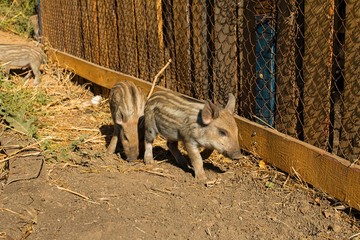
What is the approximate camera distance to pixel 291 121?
522cm

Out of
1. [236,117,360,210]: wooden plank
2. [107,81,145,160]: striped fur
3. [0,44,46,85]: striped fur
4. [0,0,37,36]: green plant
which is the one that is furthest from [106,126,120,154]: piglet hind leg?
[0,0,37,36]: green plant

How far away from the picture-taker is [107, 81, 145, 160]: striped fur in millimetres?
6094

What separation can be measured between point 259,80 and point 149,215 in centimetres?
177

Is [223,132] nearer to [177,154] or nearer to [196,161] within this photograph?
[196,161]

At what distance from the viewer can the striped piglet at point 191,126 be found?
5324 mm

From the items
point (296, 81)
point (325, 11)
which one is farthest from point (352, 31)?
point (296, 81)

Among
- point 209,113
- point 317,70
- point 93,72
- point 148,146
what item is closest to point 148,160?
point 148,146

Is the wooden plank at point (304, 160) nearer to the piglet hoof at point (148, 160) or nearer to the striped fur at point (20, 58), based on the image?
the piglet hoof at point (148, 160)

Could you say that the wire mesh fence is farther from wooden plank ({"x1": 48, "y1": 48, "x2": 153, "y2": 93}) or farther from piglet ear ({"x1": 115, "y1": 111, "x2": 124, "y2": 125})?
piglet ear ({"x1": 115, "y1": 111, "x2": 124, "y2": 125})

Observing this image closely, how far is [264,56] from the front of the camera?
545cm

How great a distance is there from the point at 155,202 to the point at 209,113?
0.97m

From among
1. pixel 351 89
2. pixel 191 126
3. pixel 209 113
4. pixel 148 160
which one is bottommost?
pixel 148 160

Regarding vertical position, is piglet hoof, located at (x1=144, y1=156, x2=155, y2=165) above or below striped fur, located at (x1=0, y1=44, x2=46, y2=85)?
below

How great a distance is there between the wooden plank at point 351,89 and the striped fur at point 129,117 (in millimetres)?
2289
